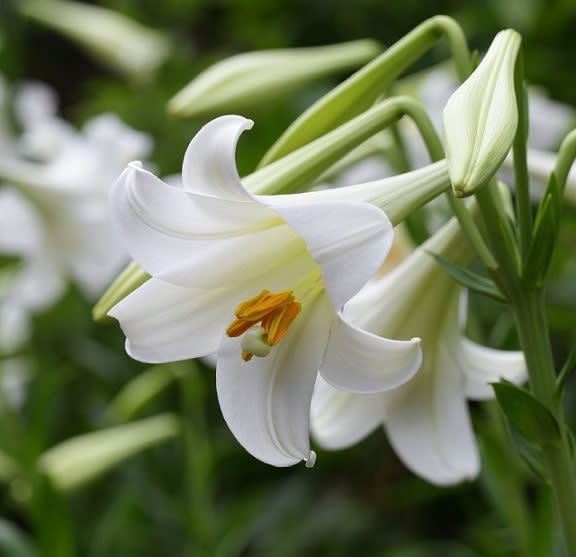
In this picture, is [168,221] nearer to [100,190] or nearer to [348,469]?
[100,190]

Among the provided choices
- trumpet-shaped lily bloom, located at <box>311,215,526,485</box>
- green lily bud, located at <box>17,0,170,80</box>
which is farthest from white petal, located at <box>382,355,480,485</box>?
green lily bud, located at <box>17,0,170,80</box>

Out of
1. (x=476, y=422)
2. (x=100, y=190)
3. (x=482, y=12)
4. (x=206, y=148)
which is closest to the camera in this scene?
(x=206, y=148)

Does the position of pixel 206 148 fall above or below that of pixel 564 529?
above

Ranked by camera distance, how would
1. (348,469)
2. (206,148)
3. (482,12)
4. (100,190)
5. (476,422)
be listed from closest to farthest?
(206,148) < (476,422) < (100,190) < (348,469) < (482,12)

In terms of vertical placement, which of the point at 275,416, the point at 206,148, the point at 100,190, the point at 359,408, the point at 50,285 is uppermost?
the point at 206,148

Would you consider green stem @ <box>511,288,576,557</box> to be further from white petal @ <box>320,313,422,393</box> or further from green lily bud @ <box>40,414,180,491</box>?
green lily bud @ <box>40,414,180,491</box>

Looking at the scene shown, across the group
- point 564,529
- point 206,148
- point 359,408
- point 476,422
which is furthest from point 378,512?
point 206,148

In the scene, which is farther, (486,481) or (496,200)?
(486,481)
